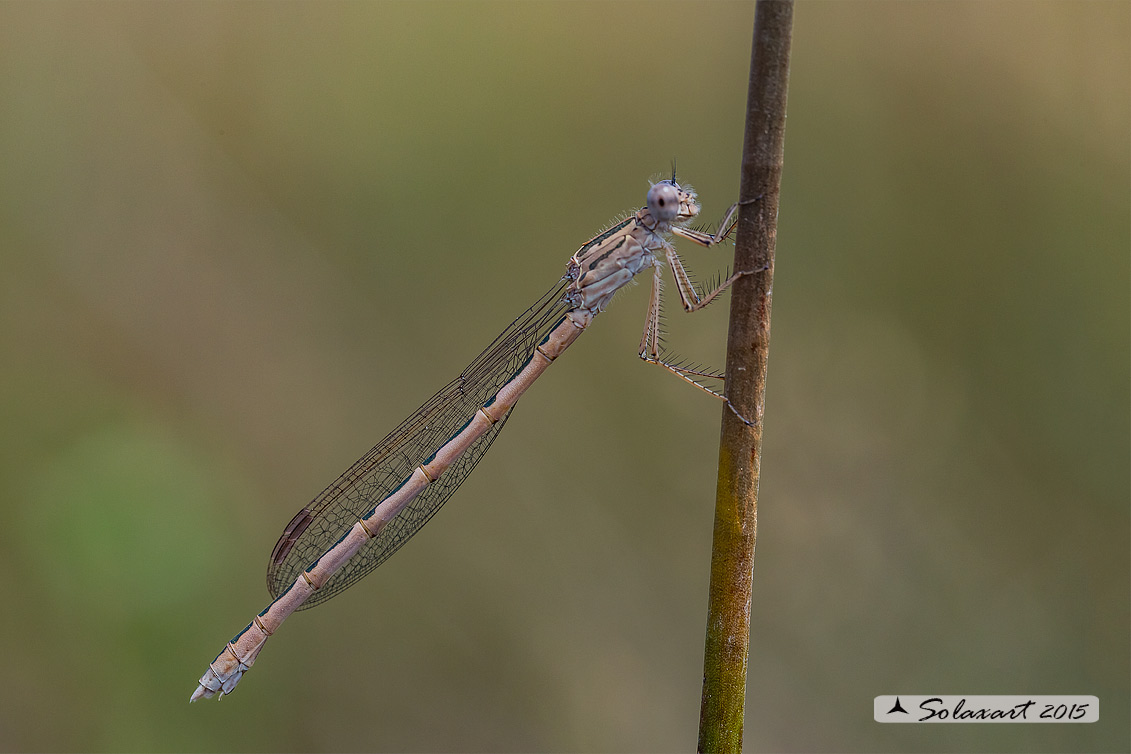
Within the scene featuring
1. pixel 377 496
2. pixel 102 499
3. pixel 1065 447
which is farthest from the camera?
pixel 102 499

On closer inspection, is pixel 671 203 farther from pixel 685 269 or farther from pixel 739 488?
pixel 739 488

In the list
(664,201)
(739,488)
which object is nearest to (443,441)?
(664,201)

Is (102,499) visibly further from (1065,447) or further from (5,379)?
(1065,447)

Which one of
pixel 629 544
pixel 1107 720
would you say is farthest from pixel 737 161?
pixel 1107 720

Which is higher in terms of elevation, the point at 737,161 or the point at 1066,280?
the point at 737,161

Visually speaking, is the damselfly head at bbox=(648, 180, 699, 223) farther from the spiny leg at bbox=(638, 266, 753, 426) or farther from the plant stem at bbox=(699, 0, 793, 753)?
the plant stem at bbox=(699, 0, 793, 753)

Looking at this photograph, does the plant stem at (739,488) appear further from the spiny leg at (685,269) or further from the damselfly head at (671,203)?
the damselfly head at (671,203)

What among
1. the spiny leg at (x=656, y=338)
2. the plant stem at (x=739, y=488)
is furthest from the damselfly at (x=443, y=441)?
the plant stem at (x=739, y=488)
